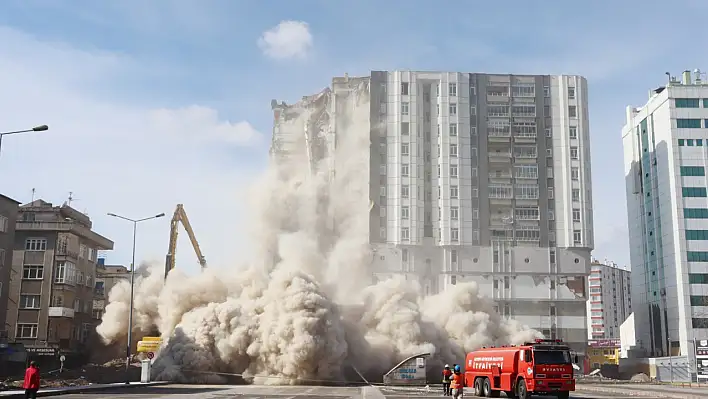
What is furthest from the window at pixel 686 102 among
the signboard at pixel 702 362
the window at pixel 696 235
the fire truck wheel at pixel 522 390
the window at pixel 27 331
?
the window at pixel 27 331

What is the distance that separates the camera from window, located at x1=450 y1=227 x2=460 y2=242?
89500mm

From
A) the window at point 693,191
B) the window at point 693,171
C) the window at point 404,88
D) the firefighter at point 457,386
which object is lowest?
the firefighter at point 457,386

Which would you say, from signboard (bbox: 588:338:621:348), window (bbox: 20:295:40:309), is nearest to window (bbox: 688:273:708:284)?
signboard (bbox: 588:338:621:348)

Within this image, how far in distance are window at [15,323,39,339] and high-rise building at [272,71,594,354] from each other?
41.6m

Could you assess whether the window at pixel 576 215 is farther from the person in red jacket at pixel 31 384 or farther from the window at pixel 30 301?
the person in red jacket at pixel 31 384

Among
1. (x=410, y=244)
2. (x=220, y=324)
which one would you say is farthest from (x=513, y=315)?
(x=220, y=324)

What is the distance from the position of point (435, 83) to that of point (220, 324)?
50039 millimetres

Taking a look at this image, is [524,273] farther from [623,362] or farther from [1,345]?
[1,345]

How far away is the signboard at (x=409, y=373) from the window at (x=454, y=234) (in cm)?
3263

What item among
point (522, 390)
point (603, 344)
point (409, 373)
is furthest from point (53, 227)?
point (603, 344)

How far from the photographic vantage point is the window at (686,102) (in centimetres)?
9769

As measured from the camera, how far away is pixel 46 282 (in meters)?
73.5

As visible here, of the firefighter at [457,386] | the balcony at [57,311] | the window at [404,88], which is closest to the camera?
the firefighter at [457,386]

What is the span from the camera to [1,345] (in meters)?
57.0
